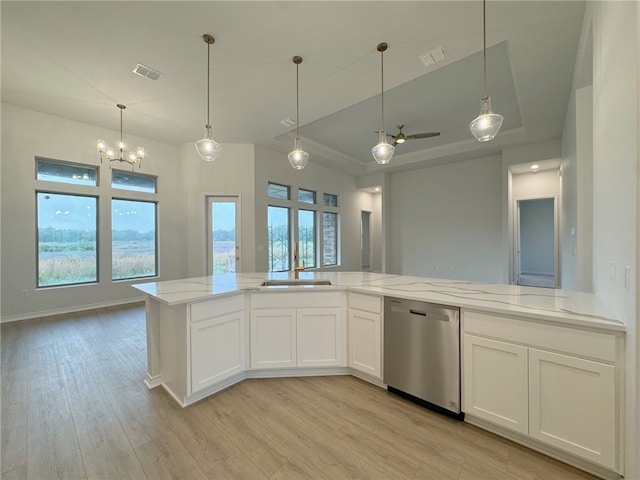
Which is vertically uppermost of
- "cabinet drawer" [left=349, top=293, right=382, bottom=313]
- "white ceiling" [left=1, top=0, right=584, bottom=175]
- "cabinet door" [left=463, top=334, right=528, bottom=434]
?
"white ceiling" [left=1, top=0, right=584, bottom=175]

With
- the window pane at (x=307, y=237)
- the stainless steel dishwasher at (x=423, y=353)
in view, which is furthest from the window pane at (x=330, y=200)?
the stainless steel dishwasher at (x=423, y=353)

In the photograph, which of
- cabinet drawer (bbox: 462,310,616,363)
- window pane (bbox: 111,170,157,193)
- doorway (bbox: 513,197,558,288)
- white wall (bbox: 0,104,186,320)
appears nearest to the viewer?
cabinet drawer (bbox: 462,310,616,363)

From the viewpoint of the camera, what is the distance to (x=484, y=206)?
6.34 m

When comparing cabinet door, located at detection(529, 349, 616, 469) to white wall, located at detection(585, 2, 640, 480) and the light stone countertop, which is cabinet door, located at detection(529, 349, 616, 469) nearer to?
white wall, located at detection(585, 2, 640, 480)

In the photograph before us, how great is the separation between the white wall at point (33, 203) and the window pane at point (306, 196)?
3387 millimetres

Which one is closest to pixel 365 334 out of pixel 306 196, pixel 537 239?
pixel 306 196

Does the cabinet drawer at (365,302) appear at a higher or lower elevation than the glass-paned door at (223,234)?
lower

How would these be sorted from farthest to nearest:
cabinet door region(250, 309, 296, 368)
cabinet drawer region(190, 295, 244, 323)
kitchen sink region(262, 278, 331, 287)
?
1. kitchen sink region(262, 278, 331, 287)
2. cabinet door region(250, 309, 296, 368)
3. cabinet drawer region(190, 295, 244, 323)

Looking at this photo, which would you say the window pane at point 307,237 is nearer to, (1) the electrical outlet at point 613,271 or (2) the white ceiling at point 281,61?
(2) the white ceiling at point 281,61

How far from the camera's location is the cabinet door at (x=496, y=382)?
1600mm

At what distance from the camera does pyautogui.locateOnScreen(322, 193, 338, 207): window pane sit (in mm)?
7524

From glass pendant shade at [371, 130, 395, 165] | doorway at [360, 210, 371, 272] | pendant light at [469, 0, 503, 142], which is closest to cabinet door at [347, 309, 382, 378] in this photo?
glass pendant shade at [371, 130, 395, 165]

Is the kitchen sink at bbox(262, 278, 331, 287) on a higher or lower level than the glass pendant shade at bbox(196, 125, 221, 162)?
lower

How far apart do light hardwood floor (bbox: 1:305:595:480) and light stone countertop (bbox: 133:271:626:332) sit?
2.77ft
